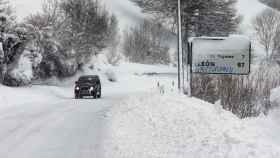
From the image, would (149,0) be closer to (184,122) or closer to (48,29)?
(48,29)

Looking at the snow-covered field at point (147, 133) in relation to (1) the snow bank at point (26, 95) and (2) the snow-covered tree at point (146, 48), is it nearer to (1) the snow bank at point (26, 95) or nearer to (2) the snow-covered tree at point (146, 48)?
(1) the snow bank at point (26, 95)

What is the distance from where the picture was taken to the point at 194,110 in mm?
15000

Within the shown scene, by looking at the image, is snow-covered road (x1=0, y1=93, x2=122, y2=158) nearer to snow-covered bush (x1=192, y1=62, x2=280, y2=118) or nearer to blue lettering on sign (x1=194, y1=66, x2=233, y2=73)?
blue lettering on sign (x1=194, y1=66, x2=233, y2=73)

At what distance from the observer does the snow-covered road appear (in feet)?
40.4

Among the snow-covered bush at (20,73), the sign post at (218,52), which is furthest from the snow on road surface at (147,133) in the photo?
the snow-covered bush at (20,73)

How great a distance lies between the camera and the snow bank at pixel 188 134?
31.1ft

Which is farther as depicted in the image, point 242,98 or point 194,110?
point 242,98

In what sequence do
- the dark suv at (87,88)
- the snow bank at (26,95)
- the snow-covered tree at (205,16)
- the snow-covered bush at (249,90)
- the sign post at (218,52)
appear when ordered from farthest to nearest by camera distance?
the snow-covered tree at (205,16)
the dark suv at (87,88)
the snow bank at (26,95)
the sign post at (218,52)
the snow-covered bush at (249,90)

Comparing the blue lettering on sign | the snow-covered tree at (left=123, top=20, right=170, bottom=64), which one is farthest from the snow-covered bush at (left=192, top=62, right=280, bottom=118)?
the snow-covered tree at (left=123, top=20, right=170, bottom=64)

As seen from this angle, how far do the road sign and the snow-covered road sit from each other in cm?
437

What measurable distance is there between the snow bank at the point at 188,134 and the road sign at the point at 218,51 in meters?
3.57

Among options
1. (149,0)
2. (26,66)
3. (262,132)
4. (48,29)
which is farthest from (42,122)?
(149,0)

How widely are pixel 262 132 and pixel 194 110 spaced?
399cm

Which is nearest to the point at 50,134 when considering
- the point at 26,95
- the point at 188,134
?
the point at 188,134
